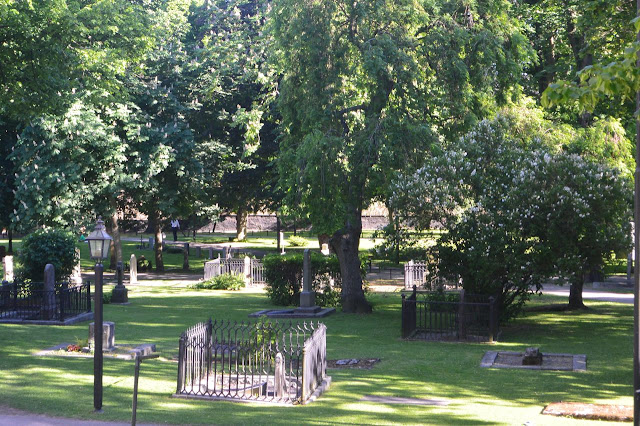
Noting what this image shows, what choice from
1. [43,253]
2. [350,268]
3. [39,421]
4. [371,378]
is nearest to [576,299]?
[350,268]

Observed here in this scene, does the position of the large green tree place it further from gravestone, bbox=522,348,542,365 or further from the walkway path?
the walkway path

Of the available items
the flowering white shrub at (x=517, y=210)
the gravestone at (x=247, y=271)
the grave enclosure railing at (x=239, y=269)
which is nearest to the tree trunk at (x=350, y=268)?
the flowering white shrub at (x=517, y=210)

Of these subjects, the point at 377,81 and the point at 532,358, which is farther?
the point at 377,81

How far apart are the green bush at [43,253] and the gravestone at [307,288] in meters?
8.28

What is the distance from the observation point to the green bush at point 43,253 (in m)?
25.4

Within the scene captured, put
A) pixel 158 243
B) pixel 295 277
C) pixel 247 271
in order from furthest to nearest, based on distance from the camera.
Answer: pixel 158 243 < pixel 247 271 < pixel 295 277

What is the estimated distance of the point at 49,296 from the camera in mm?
22938

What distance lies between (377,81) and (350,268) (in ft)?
22.5


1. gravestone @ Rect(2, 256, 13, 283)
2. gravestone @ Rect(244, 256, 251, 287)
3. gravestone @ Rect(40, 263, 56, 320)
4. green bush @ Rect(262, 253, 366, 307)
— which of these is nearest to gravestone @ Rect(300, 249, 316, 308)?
green bush @ Rect(262, 253, 366, 307)

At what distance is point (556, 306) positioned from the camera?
2698cm

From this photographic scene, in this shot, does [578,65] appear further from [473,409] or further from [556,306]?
[473,409]

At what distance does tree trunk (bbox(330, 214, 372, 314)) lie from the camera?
25984 mm

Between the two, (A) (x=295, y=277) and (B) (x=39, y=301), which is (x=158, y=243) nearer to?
(A) (x=295, y=277)

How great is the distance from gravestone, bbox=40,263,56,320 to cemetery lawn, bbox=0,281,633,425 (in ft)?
3.92
